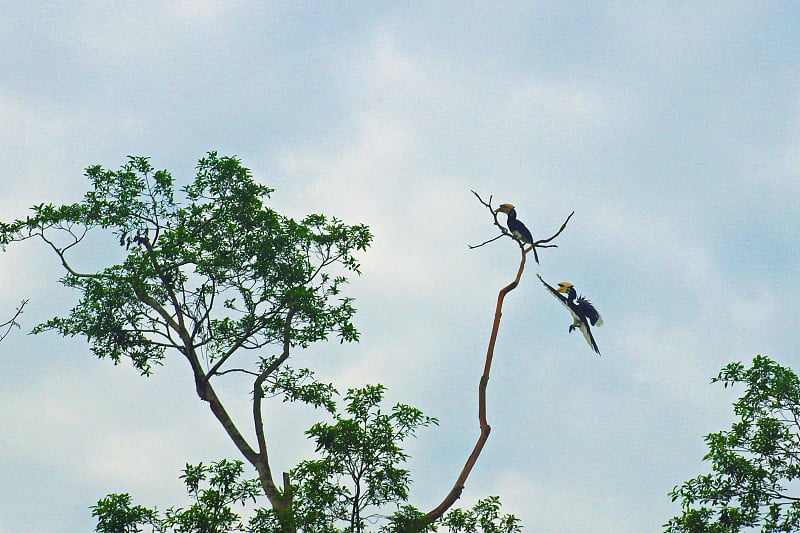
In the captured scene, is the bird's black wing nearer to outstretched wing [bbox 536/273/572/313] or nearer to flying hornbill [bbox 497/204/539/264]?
outstretched wing [bbox 536/273/572/313]

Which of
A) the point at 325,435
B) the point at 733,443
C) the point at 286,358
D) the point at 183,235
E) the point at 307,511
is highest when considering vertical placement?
the point at 183,235

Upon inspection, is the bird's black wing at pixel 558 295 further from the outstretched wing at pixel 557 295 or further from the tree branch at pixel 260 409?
the tree branch at pixel 260 409

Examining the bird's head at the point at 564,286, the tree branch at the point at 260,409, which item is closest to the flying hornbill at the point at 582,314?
the bird's head at the point at 564,286

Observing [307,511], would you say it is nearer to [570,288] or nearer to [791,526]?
[570,288]

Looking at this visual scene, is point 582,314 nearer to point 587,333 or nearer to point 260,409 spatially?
point 587,333

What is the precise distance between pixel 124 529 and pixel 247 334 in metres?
5.69

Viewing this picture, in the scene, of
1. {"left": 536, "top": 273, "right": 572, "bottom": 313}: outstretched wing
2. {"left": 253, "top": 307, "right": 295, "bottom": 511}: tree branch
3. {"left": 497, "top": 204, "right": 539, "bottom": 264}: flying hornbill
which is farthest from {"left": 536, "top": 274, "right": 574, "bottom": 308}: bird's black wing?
{"left": 253, "top": 307, "right": 295, "bottom": 511}: tree branch

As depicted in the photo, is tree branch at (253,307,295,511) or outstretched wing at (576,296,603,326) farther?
tree branch at (253,307,295,511)

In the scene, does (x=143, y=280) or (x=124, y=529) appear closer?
(x=124, y=529)

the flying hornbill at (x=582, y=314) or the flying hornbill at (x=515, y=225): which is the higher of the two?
the flying hornbill at (x=515, y=225)

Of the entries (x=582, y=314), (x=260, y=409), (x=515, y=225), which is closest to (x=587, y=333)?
(x=582, y=314)

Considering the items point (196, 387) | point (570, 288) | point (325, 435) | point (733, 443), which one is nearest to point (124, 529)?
point (325, 435)

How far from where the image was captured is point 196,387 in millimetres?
17141

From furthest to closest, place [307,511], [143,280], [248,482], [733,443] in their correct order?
[143,280] < [733,443] < [248,482] < [307,511]
